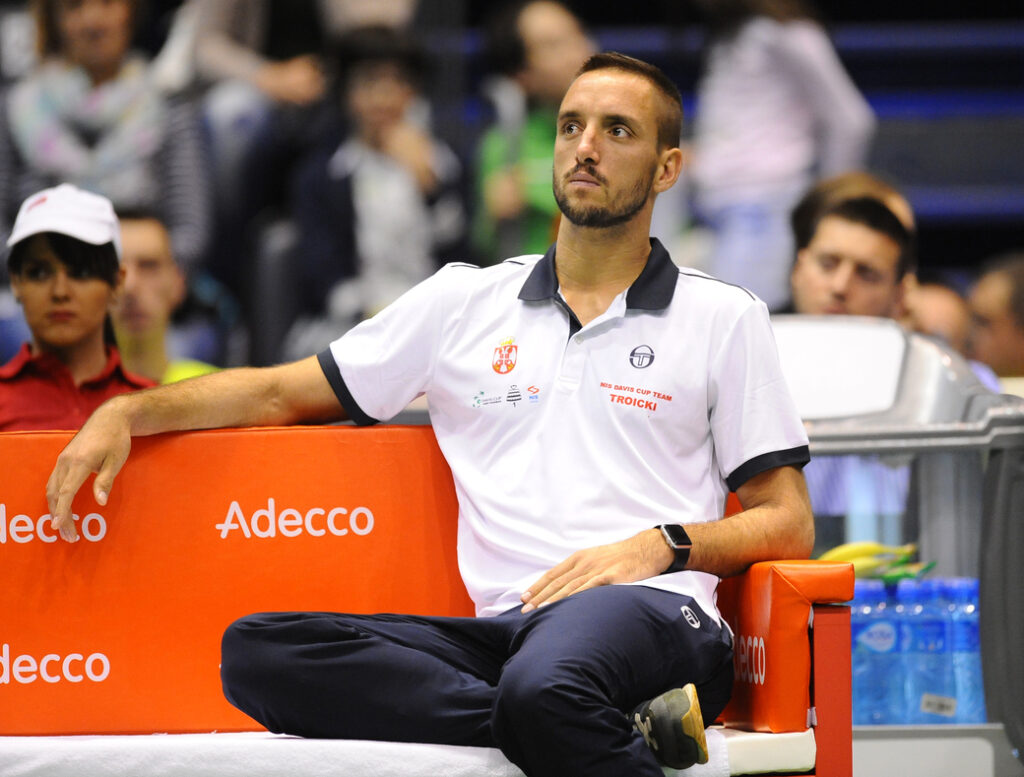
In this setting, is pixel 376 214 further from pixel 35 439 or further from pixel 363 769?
pixel 363 769

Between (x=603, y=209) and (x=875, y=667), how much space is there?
1448mm

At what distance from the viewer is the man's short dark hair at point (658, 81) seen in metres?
2.82

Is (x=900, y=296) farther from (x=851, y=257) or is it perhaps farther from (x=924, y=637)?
(x=924, y=637)

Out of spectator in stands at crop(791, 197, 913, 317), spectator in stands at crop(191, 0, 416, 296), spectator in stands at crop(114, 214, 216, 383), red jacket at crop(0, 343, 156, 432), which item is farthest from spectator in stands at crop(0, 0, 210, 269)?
spectator in stands at crop(791, 197, 913, 317)

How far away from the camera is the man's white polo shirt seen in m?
2.63

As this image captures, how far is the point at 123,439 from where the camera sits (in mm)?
2662

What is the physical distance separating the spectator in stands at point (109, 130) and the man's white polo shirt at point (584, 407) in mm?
2786

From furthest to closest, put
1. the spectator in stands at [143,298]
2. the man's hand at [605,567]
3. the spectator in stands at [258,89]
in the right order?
the spectator in stands at [258,89]
the spectator in stands at [143,298]
the man's hand at [605,567]

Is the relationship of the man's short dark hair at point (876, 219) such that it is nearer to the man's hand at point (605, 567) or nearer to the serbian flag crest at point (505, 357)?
the serbian flag crest at point (505, 357)

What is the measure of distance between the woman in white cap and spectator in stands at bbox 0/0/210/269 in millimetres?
1995

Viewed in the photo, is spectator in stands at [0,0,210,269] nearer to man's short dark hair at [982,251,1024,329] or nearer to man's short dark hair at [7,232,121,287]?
man's short dark hair at [7,232,121,287]

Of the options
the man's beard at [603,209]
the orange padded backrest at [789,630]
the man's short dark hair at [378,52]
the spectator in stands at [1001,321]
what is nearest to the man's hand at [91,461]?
the man's beard at [603,209]

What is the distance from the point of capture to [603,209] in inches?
109

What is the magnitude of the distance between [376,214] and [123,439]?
2708mm
